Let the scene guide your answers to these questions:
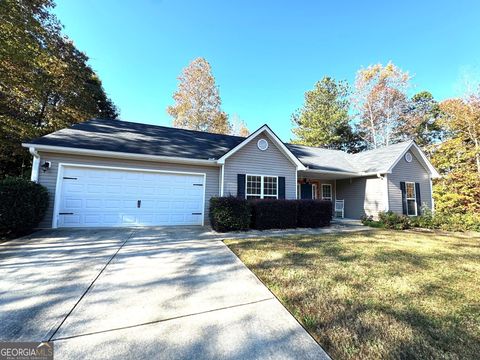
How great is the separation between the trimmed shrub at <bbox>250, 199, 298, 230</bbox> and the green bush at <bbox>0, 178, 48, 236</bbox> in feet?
22.9

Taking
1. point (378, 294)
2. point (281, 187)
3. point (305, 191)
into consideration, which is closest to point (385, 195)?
point (305, 191)

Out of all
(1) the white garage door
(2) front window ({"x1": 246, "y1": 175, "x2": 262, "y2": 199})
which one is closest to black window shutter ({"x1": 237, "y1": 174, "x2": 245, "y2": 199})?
(2) front window ({"x1": 246, "y1": 175, "x2": 262, "y2": 199})

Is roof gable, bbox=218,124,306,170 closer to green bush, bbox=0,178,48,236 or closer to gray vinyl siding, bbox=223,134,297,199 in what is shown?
gray vinyl siding, bbox=223,134,297,199

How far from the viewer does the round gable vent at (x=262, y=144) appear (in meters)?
10.3

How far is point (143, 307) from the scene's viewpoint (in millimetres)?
2773

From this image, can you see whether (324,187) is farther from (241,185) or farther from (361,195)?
(241,185)

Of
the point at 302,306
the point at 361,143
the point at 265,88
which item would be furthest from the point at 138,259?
the point at 361,143

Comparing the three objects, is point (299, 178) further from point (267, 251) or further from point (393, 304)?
point (393, 304)

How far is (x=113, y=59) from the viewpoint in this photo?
13891mm

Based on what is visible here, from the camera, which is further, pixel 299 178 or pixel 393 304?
pixel 299 178

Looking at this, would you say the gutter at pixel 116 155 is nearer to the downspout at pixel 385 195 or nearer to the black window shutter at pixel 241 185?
the black window shutter at pixel 241 185

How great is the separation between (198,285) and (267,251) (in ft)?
7.48

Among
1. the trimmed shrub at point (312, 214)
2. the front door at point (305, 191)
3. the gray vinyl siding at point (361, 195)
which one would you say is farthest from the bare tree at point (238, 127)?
the trimmed shrub at point (312, 214)

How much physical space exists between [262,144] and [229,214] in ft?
13.3
